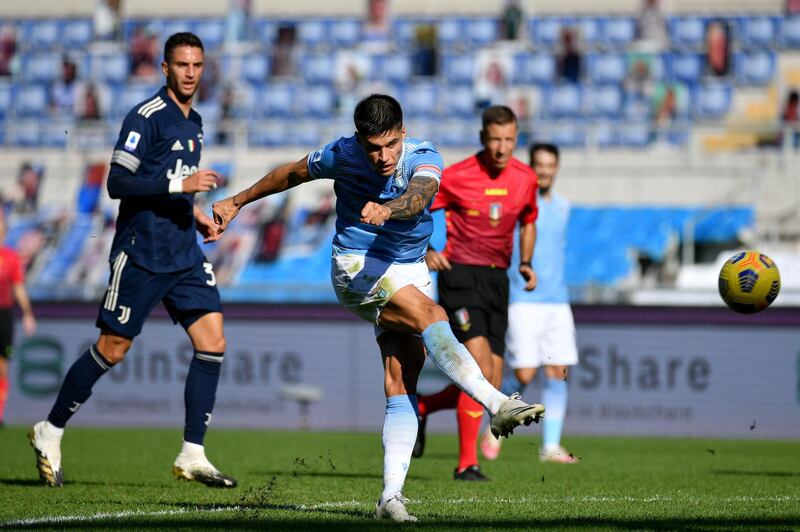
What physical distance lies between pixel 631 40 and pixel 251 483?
17815 millimetres

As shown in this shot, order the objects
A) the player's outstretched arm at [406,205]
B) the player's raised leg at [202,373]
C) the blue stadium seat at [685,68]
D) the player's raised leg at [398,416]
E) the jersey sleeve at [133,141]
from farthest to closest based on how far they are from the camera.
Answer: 1. the blue stadium seat at [685,68]
2. the player's raised leg at [202,373]
3. the jersey sleeve at [133,141]
4. the player's raised leg at [398,416]
5. the player's outstretched arm at [406,205]

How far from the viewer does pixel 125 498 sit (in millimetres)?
6742

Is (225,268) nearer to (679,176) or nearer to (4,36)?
(679,176)

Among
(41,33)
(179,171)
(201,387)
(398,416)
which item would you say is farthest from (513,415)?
(41,33)

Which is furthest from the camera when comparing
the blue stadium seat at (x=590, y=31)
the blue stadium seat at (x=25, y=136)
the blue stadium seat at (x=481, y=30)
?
the blue stadium seat at (x=481, y=30)

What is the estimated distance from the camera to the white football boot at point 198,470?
7.43 m

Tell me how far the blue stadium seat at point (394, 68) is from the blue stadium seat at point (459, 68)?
2.36 ft

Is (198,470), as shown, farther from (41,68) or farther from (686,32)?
(41,68)

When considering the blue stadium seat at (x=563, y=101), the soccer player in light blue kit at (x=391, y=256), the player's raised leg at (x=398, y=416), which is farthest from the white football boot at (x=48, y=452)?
the blue stadium seat at (x=563, y=101)

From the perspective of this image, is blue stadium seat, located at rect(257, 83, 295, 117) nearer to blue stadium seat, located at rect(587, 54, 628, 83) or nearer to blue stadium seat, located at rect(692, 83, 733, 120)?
blue stadium seat, located at rect(587, 54, 628, 83)

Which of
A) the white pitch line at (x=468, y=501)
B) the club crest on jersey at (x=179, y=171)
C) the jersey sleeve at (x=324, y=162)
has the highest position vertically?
the jersey sleeve at (x=324, y=162)

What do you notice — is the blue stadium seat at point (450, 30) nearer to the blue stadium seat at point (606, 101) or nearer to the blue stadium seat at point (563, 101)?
the blue stadium seat at point (563, 101)

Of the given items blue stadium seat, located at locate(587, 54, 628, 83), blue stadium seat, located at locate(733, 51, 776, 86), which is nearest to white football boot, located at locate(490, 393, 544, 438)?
blue stadium seat, located at locate(587, 54, 628, 83)

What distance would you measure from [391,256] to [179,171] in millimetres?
2240
